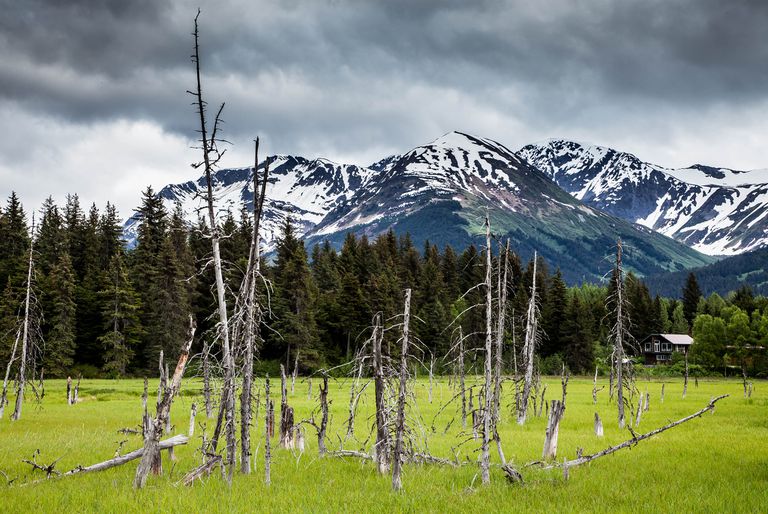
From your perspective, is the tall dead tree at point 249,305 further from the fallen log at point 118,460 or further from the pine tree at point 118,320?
the pine tree at point 118,320

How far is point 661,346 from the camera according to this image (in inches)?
4176

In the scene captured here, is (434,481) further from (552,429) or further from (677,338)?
(677,338)

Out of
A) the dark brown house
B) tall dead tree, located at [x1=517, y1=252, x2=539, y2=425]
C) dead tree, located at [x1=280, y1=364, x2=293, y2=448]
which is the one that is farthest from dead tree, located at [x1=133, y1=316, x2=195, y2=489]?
the dark brown house

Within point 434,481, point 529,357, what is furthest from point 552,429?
point 529,357

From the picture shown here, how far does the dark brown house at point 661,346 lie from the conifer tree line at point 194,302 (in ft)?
42.0

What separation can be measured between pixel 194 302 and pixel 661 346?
8506 centimetres

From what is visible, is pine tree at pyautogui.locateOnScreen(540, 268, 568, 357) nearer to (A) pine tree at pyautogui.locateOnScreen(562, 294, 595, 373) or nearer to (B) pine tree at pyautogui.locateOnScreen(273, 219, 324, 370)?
(A) pine tree at pyautogui.locateOnScreen(562, 294, 595, 373)

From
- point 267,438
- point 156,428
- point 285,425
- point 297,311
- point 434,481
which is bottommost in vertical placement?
point 434,481

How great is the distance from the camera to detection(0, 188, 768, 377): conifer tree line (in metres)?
58.4

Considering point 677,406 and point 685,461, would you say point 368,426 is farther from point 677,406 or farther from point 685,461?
point 677,406

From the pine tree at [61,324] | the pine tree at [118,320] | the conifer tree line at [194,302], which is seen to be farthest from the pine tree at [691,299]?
the pine tree at [61,324]

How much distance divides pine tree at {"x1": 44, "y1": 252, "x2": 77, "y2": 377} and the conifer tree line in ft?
0.42

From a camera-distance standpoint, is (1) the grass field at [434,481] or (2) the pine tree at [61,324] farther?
(2) the pine tree at [61,324]

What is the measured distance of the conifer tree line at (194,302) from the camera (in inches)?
2299
